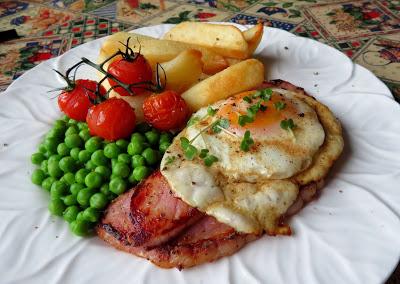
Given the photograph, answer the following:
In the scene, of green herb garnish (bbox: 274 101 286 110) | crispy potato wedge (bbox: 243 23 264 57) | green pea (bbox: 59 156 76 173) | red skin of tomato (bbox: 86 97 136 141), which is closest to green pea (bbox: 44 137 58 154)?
green pea (bbox: 59 156 76 173)

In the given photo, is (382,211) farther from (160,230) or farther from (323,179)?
(160,230)

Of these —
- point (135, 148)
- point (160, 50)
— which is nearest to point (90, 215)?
point (135, 148)

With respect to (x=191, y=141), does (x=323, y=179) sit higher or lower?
lower

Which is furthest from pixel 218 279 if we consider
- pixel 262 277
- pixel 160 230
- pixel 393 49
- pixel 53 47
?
pixel 53 47

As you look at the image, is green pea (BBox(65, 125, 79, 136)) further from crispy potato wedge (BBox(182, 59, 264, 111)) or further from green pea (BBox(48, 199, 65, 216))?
crispy potato wedge (BBox(182, 59, 264, 111))

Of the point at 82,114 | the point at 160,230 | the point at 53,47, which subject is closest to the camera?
the point at 160,230

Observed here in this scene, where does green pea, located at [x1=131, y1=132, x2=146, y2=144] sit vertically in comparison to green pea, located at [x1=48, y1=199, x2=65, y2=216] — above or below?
above

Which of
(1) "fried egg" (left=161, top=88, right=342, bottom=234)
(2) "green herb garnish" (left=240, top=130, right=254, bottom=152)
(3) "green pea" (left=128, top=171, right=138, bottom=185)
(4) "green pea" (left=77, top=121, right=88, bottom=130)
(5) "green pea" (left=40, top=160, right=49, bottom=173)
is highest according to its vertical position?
(2) "green herb garnish" (left=240, top=130, right=254, bottom=152)
